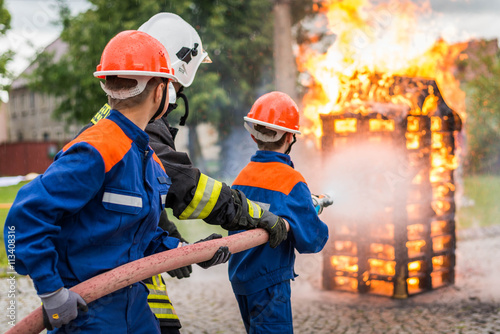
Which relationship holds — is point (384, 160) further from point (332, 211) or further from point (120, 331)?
point (120, 331)

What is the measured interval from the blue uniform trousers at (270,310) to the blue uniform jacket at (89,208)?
119 centimetres

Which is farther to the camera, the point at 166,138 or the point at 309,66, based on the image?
the point at 309,66

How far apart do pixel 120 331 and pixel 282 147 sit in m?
1.76

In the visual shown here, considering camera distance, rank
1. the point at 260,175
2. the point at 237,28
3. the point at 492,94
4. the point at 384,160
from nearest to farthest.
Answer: the point at 260,175 → the point at 384,160 → the point at 237,28 → the point at 492,94

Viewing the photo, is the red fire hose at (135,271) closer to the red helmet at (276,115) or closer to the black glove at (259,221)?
the black glove at (259,221)

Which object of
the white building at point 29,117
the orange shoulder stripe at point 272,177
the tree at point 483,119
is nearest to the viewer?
the orange shoulder stripe at point 272,177

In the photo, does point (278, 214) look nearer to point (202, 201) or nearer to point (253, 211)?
point (253, 211)

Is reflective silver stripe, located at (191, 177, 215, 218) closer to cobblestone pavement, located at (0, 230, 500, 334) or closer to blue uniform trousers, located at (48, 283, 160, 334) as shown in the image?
blue uniform trousers, located at (48, 283, 160, 334)

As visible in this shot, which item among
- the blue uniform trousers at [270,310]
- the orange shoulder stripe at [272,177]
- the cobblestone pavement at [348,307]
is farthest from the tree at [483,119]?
the blue uniform trousers at [270,310]

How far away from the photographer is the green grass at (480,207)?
42.8ft

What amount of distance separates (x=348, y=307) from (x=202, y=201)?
3488mm

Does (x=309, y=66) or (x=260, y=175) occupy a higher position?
(x=309, y=66)

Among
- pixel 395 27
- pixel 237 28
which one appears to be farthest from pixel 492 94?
pixel 395 27

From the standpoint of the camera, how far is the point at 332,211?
239 inches
